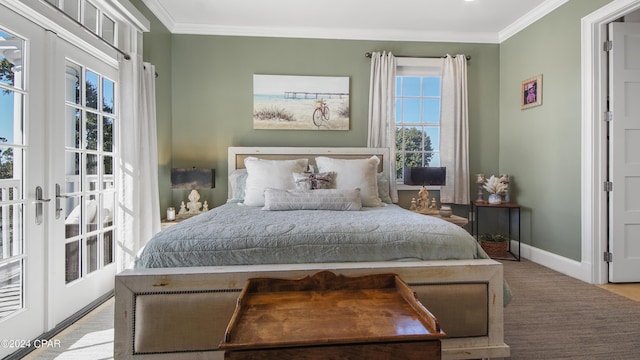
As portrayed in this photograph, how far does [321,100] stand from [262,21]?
45.9 inches

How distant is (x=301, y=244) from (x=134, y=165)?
1915 millimetres

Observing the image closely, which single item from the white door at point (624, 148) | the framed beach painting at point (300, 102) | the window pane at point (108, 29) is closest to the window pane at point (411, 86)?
the framed beach painting at point (300, 102)

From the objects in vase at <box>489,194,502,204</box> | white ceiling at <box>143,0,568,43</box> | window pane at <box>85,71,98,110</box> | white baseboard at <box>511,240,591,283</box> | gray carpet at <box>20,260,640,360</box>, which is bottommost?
gray carpet at <box>20,260,640,360</box>

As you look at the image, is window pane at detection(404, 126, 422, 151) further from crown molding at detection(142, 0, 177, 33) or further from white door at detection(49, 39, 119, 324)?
white door at detection(49, 39, 119, 324)

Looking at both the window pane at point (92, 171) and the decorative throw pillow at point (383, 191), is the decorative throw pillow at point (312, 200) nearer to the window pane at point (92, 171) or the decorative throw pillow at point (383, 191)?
the decorative throw pillow at point (383, 191)

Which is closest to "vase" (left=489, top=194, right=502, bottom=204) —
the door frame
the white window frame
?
the white window frame

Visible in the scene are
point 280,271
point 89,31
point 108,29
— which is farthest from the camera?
point 108,29

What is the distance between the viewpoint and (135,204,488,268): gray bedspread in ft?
5.61

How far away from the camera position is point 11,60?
1910 mm

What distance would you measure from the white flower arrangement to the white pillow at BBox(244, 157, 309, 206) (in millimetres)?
2403

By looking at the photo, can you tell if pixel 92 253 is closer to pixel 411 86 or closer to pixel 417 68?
pixel 411 86

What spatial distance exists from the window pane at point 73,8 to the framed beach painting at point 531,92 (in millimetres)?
4456

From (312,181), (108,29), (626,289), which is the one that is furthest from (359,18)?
(626,289)

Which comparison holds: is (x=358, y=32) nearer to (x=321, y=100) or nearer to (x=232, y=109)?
(x=321, y=100)
